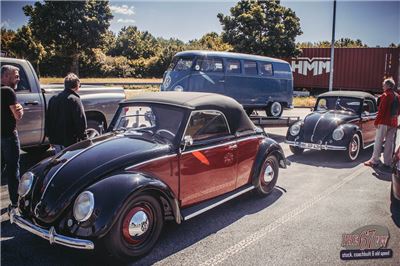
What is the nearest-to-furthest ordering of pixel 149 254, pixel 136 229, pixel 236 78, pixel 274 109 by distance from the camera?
pixel 136 229
pixel 149 254
pixel 236 78
pixel 274 109

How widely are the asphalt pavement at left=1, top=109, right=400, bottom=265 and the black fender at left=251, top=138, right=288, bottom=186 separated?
43 centimetres

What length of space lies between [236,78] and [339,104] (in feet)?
14.9

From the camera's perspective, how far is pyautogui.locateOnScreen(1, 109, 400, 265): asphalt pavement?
12.3ft

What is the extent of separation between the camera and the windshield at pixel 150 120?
452 centimetres

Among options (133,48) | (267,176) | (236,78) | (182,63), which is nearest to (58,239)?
(267,176)

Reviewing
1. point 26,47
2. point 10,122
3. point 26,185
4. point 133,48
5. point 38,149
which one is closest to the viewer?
point 26,185

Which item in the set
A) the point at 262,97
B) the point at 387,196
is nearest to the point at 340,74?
the point at 262,97

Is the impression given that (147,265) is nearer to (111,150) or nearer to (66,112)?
(111,150)

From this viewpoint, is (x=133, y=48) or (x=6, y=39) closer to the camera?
(x=6, y=39)

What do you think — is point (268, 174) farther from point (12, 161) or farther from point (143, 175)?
point (12, 161)

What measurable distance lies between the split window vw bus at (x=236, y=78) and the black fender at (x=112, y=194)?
8.28 m

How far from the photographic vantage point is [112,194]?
3.50 meters

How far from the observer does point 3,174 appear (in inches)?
263

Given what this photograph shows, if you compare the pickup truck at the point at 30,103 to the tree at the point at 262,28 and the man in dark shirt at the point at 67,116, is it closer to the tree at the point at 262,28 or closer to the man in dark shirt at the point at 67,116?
the man in dark shirt at the point at 67,116
